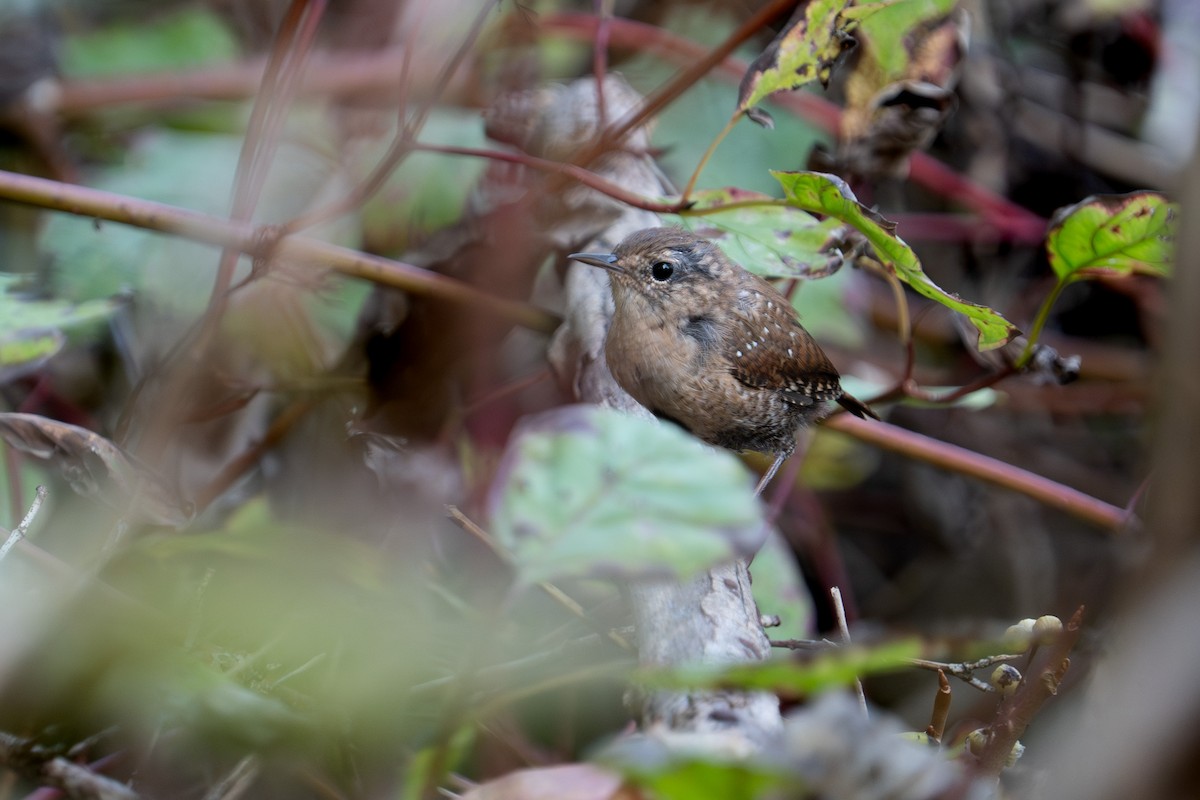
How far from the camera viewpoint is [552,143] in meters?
2.79

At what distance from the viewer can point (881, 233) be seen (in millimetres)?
1837

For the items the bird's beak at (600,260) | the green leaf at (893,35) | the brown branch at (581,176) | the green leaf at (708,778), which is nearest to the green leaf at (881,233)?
the brown branch at (581,176)

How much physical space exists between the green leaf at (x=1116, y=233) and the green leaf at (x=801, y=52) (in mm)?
585

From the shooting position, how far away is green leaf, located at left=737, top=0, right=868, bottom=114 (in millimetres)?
2041

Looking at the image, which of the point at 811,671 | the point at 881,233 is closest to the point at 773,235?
the point at 881,233

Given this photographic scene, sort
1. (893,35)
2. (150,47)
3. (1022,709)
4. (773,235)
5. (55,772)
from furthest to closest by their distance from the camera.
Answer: (150,47)
(893,35)
(773,235)
(55,772)
(1022,709)

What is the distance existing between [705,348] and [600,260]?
1.09 feet

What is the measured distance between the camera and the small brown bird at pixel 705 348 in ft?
7.85

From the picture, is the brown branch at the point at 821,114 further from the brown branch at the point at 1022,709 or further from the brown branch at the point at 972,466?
the brown branch at the point at 1022,709

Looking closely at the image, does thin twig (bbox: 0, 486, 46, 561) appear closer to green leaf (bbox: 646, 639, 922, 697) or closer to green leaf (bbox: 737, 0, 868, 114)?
green leaf (bbox: 646, 639, 922, 697)

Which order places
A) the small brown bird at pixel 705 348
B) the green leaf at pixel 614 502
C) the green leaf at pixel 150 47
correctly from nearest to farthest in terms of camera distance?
1. the green leaf at pixel 614 502
2. the small brown bird at pixel 705 348
3. the green leaf at pixel 150 47

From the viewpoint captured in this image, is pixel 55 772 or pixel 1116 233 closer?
pixel 55 772

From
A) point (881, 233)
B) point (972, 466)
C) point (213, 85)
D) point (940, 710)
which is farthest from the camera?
point (213, 85)

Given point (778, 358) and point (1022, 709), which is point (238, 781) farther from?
point (778, 358)
